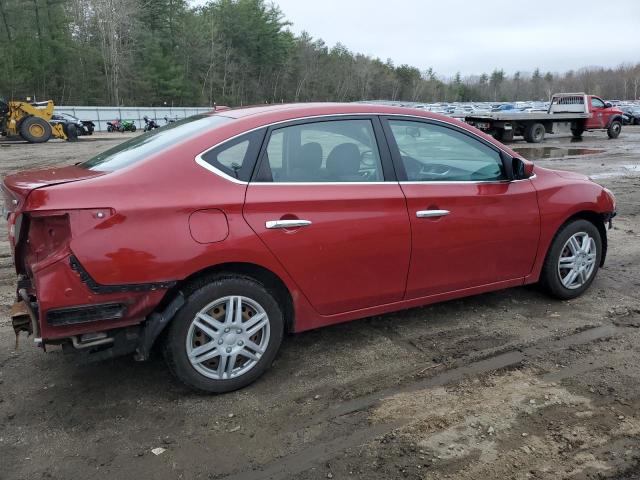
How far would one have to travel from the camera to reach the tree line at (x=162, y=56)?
57.6 meters

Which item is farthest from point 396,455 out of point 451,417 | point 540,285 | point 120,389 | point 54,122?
point 54,122

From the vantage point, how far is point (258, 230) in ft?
10.2

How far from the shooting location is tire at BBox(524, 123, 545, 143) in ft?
76.3

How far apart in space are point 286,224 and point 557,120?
79.0 ft

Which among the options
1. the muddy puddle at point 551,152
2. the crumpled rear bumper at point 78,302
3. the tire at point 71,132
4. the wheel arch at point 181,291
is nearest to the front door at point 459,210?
the wheel arch at point 181,291

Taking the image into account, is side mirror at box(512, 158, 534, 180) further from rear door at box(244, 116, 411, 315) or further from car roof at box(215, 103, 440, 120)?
rear door at box(244, 116, 411, 315)

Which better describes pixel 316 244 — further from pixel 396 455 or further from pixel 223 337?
pixel 396 455

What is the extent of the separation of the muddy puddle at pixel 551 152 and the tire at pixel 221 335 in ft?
51.5

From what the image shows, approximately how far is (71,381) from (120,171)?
55.2 inches

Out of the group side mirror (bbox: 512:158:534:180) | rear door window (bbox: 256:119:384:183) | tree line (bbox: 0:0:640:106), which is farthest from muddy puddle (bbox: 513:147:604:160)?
tree line (bbox: 0:0:640:106)

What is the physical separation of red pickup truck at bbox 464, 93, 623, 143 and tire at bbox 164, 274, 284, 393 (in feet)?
65.8

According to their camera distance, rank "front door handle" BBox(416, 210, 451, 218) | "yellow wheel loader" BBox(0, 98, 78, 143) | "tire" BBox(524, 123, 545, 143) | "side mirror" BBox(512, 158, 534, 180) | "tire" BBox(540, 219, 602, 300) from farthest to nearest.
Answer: "yellow wheel loader" BBox(0, 98, 78, 143) < "tire" BBox(524, 123, 545, 143) < "tire" BBox(540, 219, 602, 300) < "side mirror" BBox(512, 158, 534, 180) < "front door handle" BBox(416, 210, 451, 218)

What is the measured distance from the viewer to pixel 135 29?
217 ft

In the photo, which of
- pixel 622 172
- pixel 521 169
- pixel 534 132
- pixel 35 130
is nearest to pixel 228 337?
pixel 521 169
